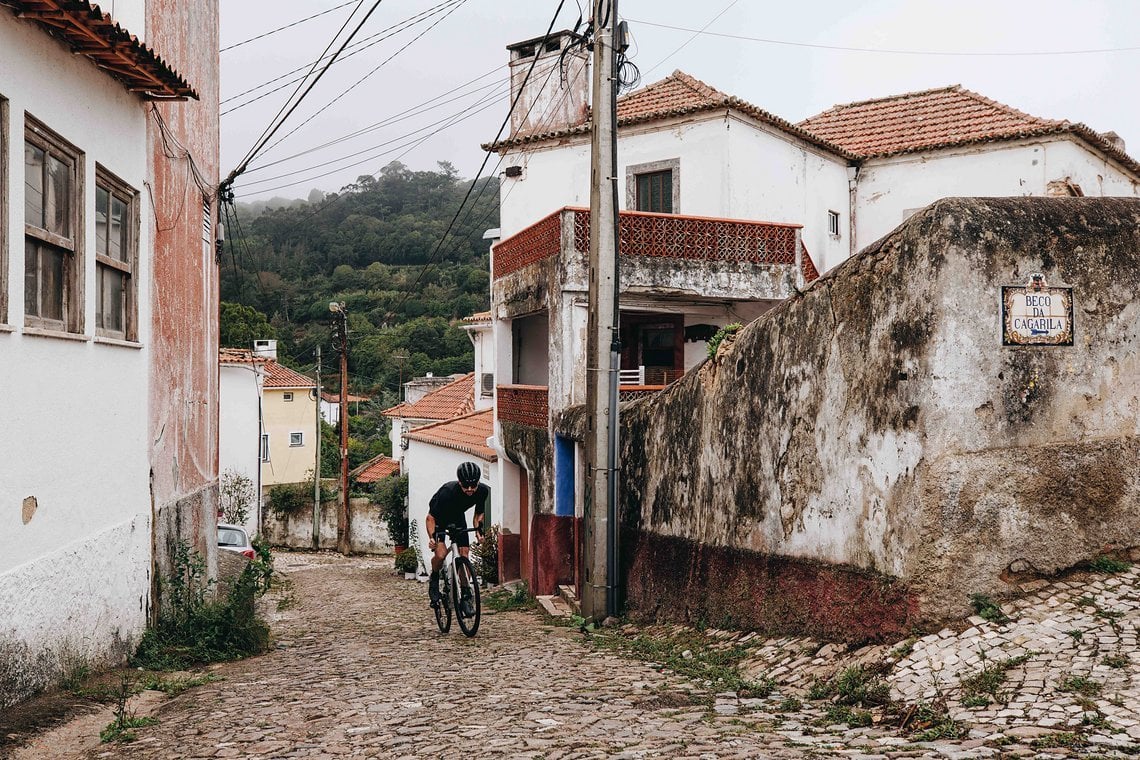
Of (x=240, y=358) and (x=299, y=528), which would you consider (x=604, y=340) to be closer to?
(x=240, y=358)

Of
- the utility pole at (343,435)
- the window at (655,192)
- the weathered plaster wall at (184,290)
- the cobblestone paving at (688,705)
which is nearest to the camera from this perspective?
the cobblestone paving at (688,705)

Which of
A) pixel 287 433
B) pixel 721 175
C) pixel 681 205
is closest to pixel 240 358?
pixel 287 433

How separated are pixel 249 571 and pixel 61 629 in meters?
4.40

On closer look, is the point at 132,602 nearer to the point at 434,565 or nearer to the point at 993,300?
the point at 434,565

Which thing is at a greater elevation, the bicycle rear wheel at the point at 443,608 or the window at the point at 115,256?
the window at the point at 115,256

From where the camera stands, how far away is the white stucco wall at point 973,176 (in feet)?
64.7

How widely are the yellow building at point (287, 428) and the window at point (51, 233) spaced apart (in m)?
39.0

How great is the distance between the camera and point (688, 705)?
21.4ft

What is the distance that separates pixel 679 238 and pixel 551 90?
7.38 metres

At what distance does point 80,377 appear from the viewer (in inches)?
301

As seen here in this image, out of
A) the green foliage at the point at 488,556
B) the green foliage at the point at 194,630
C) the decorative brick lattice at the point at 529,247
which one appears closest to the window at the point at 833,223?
the decorative brick lattice at the point at 529,247

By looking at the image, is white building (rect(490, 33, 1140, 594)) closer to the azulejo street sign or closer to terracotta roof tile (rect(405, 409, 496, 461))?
terracotta roof tile (rect(405, 409, 496, 461))

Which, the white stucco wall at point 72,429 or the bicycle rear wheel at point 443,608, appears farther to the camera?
the bicycle rear wheel at point 443,608

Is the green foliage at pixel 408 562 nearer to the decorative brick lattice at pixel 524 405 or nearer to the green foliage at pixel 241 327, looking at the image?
the decorative brick lattice at pixel 524 405
